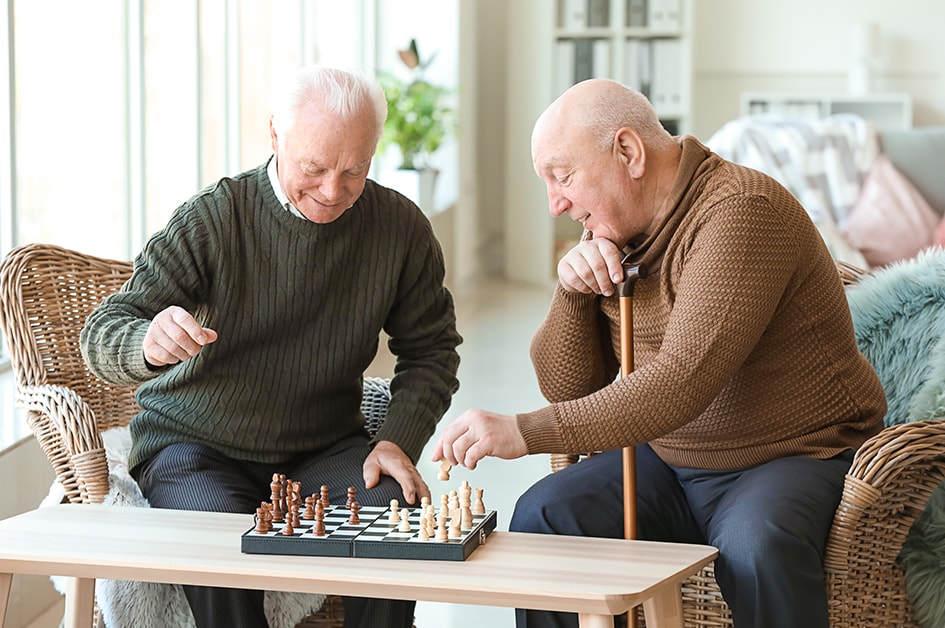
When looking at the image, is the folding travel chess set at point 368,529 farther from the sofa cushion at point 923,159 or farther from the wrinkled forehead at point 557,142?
the sofa cushion at point 923,159

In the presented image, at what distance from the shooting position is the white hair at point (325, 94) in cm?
187

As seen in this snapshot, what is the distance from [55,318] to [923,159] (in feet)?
13.7

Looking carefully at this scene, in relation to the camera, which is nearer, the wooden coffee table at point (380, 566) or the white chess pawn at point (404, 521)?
the wooden coffee table at point (380, 566)

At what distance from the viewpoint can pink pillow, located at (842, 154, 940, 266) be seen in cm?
504

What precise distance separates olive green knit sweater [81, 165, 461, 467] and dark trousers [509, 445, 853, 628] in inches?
11.9

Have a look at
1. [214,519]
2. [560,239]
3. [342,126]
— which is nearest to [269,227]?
[342,126]

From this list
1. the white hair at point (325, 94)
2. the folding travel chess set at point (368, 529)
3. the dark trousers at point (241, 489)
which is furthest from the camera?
the white hair at point (325, 94)

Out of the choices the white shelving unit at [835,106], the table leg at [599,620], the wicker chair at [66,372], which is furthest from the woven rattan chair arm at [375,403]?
the white shelving unit at [835,106]

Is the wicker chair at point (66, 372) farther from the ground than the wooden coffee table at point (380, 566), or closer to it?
farther from the ground

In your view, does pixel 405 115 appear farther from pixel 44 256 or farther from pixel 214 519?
pixel 214 519

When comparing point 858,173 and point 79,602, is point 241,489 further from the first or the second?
point 858,173

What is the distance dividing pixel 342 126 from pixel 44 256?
693 millimetres

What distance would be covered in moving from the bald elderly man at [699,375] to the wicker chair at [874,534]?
5 centimetres

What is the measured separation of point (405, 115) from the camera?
5.54 metres
